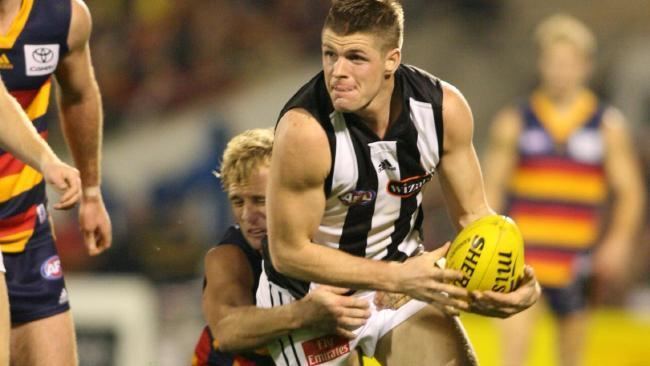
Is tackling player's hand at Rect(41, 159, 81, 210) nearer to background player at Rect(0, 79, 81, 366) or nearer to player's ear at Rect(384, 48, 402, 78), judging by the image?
background player at Rect(0, 79, 81, 366)

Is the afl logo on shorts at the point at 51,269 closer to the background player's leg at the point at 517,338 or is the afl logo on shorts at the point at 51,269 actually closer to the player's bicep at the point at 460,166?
Result: the player's bicep at the point at 460,166

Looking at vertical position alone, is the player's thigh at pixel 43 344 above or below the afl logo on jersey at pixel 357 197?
below

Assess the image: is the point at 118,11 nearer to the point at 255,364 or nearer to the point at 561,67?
the point at 561,67

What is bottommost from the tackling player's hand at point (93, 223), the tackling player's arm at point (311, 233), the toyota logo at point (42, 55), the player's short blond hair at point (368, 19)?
the tackling player's hand at point (93, 223)

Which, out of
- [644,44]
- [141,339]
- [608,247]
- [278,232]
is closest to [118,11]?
[141,339]

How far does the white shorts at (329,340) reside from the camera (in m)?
4.53

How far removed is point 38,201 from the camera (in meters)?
4.93

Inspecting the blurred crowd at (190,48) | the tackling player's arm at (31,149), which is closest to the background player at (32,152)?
the tackling player's arm at (31,149)

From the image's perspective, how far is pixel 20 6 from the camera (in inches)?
186

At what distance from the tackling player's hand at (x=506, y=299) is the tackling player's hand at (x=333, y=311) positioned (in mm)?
386

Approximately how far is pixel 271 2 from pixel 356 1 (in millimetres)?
7872

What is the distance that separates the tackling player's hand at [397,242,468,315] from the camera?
4.08 meters

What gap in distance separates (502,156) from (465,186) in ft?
13.2

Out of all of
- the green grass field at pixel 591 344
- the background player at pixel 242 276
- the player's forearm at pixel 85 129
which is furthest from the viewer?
the green grass field at pixel 591 344
